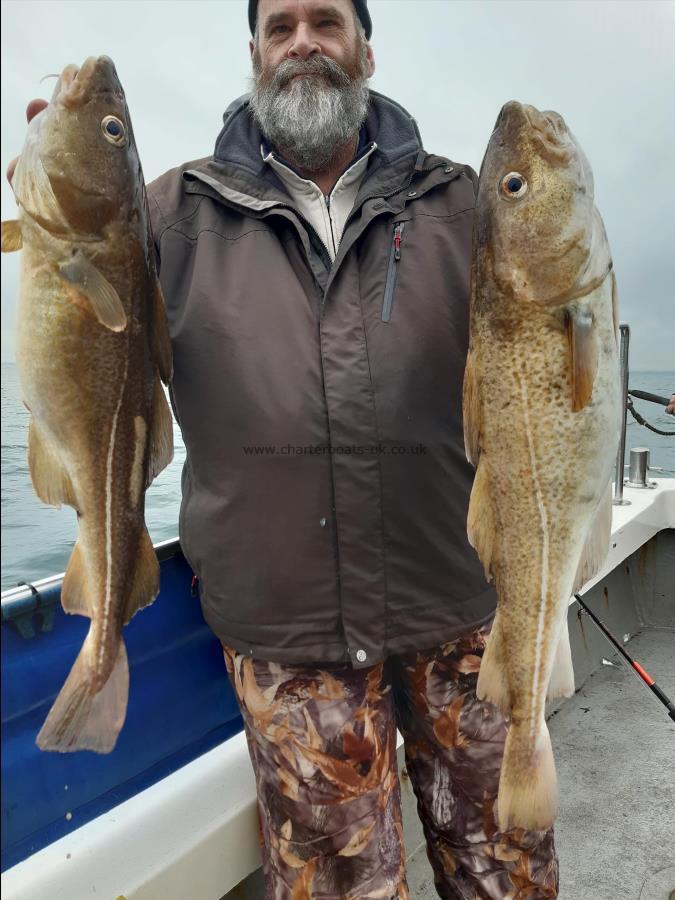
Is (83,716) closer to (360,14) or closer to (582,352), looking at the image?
(582,352)

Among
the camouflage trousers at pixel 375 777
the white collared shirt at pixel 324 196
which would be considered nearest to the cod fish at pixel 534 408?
the camouflage trousers at pixel 375 777

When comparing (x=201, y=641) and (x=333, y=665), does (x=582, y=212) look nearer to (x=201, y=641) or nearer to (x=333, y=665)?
(x=333, y=665)

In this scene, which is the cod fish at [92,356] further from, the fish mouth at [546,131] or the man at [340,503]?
the fish mouth at [546,131]

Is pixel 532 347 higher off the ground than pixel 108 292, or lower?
lower

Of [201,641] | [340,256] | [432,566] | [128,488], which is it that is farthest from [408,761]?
[340,256]

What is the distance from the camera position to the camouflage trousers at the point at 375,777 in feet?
7.16

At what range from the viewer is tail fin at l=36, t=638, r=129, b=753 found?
1.67 metres

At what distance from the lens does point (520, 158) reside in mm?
1881

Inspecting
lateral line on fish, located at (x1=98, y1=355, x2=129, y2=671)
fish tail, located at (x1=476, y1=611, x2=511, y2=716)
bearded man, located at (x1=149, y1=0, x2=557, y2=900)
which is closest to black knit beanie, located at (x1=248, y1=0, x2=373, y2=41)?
bearded man, located at (x1=149, y1=0, x2=557, y2=900)

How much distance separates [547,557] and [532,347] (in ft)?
1.85

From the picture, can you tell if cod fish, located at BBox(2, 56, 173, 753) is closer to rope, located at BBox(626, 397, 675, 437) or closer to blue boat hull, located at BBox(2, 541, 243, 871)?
blue boat hull, located at BBox(2, 541, 243, 871)

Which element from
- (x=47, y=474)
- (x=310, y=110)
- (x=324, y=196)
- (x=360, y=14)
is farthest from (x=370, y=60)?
(x=47, y=474)

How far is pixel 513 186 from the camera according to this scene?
6.16 ft

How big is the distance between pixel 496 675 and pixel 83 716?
3.49 feet
